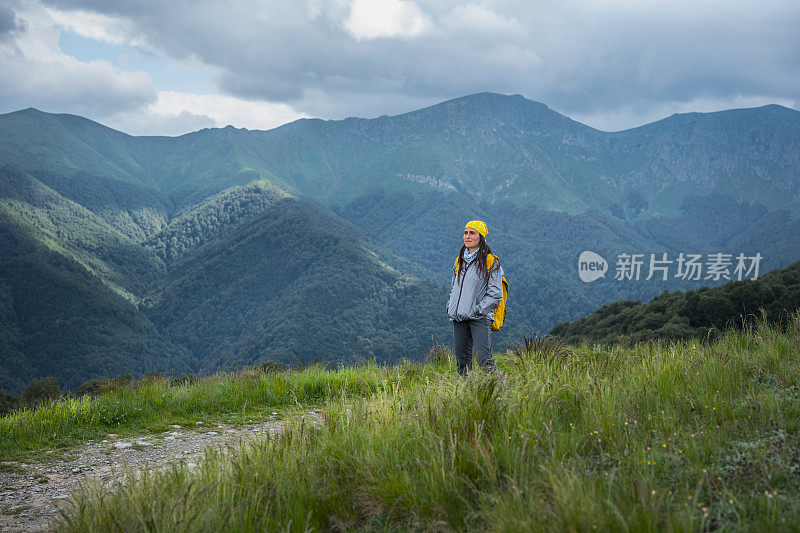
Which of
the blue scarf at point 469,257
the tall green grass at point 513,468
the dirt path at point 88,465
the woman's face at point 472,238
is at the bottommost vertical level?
the dirt path at point 88,465

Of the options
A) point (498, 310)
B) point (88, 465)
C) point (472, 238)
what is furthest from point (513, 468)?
point (88, 465)

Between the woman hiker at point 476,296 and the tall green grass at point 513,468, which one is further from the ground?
the woman hiker at point 476,296

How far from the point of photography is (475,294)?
230 inches

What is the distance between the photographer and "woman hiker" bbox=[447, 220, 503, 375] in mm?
5742

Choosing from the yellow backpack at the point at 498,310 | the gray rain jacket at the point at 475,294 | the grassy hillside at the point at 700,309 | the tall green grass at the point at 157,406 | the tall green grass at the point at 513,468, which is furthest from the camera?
the grassy hillside at the point at 700,309

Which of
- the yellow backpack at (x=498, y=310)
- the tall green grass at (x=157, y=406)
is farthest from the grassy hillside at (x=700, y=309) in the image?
the yellow backpack at (x=498, y=310)

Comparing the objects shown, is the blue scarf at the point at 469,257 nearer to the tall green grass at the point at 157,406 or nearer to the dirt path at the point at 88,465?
the tall green grass at the point at 157,406

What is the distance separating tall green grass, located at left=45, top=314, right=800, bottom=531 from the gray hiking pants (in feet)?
4.72

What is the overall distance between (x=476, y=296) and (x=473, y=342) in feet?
1.83

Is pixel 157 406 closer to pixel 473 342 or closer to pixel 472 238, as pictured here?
pixel 473 342

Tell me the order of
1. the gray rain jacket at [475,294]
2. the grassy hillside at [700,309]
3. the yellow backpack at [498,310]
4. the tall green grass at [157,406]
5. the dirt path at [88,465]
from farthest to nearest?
the grassy hillside at [700,309], the yellow backpack at [498,310], the gray rain jacket at [475,294], the tall green grass at [157,406], the dirt path at [88,465]

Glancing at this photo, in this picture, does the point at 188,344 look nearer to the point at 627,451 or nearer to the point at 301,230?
the point at 301,230

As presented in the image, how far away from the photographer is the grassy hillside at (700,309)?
24.3 m

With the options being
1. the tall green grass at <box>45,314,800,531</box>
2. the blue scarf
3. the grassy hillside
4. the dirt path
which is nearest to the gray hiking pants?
the blue scarf
